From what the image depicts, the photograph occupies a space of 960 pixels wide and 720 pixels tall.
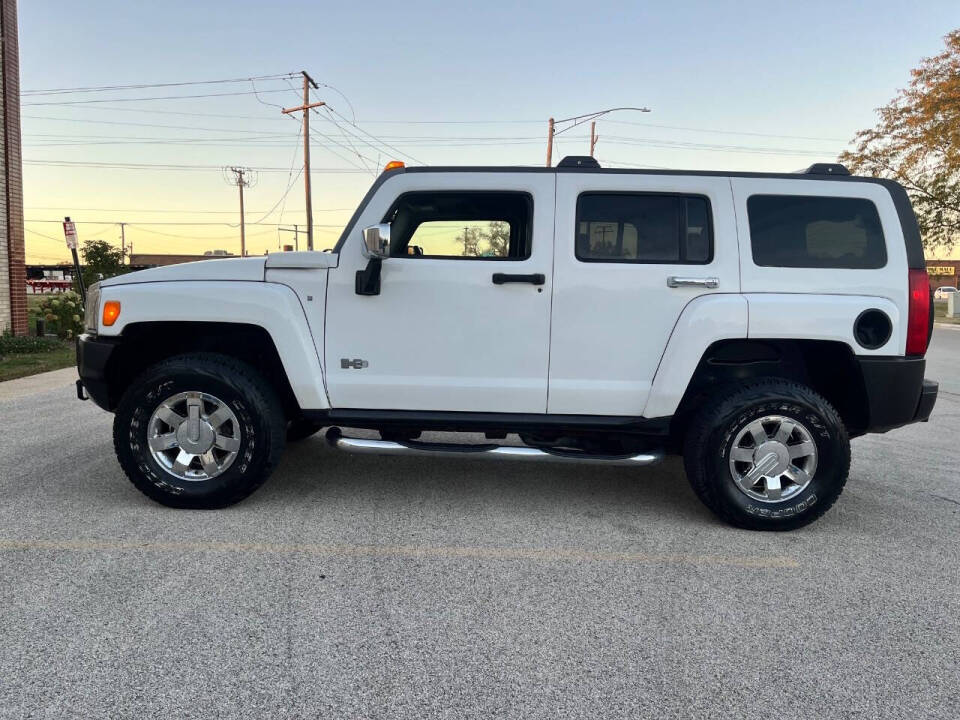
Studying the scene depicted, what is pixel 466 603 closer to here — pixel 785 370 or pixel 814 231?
pixel 785 370

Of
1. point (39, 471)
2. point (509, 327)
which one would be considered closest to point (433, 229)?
point (509, 327)

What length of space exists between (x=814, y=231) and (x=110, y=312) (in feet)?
13.4

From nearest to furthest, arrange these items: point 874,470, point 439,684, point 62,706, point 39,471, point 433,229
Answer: point 62,706 → point 439,684 → point 433,229 → point 39,471 → point 874,470

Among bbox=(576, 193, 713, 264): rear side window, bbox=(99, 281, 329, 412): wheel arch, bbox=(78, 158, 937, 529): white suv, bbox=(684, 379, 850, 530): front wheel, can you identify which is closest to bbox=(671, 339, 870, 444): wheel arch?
bbox=(78, 158, 937, 529): white suv

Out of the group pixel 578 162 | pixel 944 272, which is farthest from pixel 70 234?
pixel 944 272

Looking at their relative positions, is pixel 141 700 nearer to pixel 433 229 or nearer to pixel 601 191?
pixel 433 229

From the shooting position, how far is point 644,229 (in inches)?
161

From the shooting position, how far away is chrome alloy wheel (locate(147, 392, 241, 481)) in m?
4.17

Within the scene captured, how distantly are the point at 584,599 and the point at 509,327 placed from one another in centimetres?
158

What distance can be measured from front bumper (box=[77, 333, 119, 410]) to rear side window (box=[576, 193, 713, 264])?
2.84 metres

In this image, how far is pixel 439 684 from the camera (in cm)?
243

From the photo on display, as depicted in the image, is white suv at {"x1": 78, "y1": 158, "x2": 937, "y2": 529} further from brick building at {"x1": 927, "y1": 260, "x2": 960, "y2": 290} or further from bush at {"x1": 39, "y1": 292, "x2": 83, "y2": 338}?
brick building at {"x1": 927, "y1": 260, "x2": 960, "y2": 290}

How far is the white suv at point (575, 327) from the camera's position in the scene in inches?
157

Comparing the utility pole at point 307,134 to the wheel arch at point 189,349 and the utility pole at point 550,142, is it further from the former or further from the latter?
the wheel arch at point 189,349
